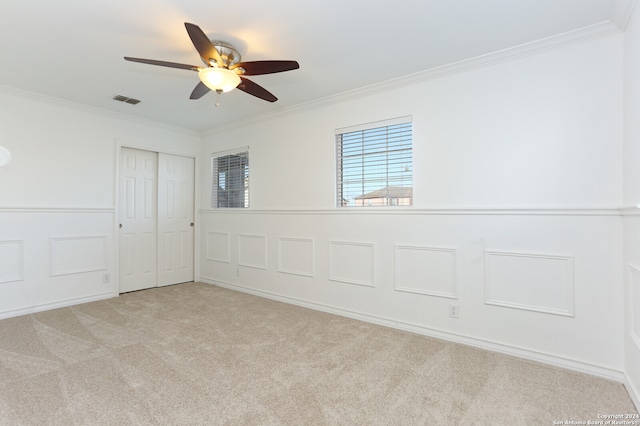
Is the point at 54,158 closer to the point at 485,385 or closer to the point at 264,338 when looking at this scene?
the point at 264,338

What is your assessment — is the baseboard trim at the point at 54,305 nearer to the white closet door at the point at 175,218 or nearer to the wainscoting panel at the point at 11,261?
the wainscoting panel at the point at 11,261

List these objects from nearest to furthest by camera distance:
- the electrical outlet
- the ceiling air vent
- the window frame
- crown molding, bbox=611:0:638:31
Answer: crown molding, bbox=611:0:638:31 < the electrical outlet < the ceiling air vent < the window frame

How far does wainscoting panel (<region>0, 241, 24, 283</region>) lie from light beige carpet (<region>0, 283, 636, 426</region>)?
0.53 meters

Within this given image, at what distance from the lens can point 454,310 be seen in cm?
290

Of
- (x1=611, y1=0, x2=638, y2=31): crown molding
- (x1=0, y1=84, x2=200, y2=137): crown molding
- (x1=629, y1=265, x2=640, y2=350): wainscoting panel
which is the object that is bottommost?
(x1=629, y1=265, x2=640, y2=350): wainscoting panel

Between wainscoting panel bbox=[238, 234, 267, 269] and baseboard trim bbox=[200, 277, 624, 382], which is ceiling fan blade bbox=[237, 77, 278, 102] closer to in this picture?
wainscoting panel bbox=[238, 234, 267, 269]

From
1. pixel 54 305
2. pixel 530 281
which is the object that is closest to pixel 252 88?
pixel 530 281

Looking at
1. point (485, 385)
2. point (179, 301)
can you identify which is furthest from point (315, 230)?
point (485, 385)

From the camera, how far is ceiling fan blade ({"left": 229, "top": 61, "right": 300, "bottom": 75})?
223 centimetres

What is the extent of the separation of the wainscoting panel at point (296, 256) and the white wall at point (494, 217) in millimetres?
25

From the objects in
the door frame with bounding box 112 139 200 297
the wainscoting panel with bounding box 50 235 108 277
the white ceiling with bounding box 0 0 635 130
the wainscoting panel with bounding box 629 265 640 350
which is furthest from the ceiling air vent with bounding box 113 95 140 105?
the wainscoting panel with bounding box 629 265 640 350

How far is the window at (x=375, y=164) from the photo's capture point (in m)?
3.27

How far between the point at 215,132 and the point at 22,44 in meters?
2.67

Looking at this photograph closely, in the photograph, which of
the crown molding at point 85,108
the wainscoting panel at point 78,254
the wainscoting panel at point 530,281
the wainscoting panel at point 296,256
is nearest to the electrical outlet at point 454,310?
the wainscoting panel at point 530,281
